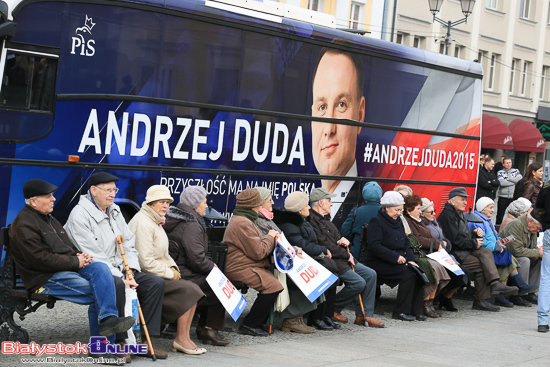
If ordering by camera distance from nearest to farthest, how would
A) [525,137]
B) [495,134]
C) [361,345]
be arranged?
[361,345], [495,134], [525,137]

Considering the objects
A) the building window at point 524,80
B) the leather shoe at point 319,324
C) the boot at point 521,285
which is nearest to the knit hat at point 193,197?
the leather shoe at point 319,324

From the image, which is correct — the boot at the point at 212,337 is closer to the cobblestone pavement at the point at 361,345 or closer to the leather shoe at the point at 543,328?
the cobblestone pavement at the point at 361,345

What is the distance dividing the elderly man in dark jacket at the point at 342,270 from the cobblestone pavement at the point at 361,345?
22 cm

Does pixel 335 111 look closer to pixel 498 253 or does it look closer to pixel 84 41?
pixel 498 253

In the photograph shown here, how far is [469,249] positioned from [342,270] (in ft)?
9.17

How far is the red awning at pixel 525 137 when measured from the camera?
3969 centimetres

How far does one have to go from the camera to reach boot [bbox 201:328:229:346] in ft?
30.3

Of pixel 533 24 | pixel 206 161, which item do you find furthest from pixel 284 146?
pixel 533 24

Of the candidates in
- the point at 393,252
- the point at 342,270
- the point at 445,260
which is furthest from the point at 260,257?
the point at 445,260

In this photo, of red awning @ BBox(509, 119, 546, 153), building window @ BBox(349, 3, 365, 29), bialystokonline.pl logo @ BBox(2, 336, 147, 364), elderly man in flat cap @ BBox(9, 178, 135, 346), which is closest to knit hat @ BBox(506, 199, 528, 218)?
bialystokonline.pl logo @ BBox(2, 336, 147, 364)

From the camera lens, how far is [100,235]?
8391mm

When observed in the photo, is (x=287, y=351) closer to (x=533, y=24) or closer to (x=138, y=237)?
(x=138, y=237)

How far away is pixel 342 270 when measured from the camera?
435 inches

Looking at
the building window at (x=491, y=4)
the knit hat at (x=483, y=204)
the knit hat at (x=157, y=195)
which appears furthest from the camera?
the building window at (x=491, y=4)
